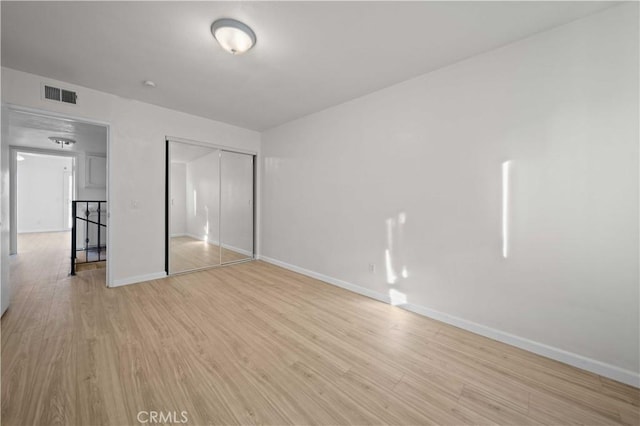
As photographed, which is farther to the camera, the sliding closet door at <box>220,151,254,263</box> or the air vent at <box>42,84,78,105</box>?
the sliding closet door at <box>220,151,254,263</box>

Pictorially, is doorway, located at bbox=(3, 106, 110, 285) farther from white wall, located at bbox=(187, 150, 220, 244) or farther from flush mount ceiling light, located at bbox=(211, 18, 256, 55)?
flush mount ceiling light, located at bbox=(211, 18, 256, 55)

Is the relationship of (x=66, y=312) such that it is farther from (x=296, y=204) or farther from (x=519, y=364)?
(x=519, y=364)

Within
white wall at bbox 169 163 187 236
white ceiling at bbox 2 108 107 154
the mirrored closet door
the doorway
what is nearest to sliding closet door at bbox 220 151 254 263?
the mirrored closet door

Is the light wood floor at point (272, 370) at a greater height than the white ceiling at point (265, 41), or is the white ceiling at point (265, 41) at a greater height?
the white ceiling at point (265, 41)

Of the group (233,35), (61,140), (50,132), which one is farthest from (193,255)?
(61,140)

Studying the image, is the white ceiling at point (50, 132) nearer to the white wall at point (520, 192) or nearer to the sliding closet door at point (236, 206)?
the sliding closet door at point (236, 206)

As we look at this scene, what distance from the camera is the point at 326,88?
3.05 m

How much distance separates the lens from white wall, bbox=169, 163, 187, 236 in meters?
4.02

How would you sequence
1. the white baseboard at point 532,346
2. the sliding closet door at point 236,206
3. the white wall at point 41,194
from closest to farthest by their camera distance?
the white baseboard at point 532,346 → the sliding closet door at point 236,206 → the white wall at point 41,194

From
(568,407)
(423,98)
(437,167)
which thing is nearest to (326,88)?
(423,98)

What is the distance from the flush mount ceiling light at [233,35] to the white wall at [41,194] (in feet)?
34.7

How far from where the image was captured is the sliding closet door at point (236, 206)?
4.66m

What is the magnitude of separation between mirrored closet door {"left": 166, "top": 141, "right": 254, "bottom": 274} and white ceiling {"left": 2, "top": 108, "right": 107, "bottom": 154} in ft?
4.77

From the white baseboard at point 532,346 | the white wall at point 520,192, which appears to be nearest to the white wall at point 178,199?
the white wall at point 520,192
